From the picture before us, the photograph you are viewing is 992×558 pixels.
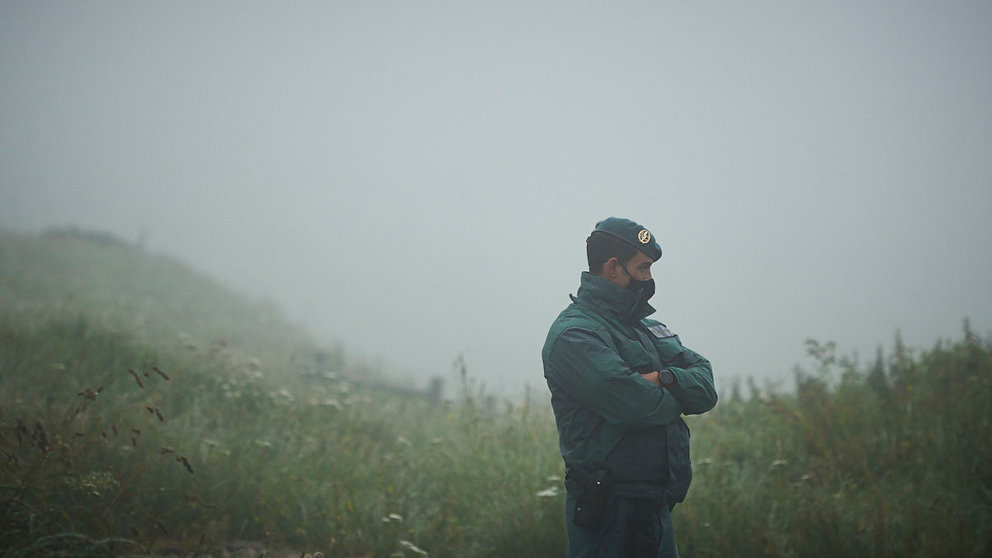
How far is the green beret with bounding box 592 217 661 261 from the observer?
291 centimetres

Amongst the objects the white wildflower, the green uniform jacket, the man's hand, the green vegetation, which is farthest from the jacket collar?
the green vegetation

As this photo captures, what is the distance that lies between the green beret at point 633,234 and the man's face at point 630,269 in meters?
0.04

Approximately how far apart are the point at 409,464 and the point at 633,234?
161 inches

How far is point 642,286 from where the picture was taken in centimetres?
294

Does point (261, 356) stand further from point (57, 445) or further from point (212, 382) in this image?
point (57, 445)

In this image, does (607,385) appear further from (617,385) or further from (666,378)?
(666,378)

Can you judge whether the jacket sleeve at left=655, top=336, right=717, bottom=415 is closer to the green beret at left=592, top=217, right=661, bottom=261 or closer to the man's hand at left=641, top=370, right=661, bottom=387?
the man's hand at left=641, top=370, right=661, bottom=387

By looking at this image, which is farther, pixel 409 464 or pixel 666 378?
pixel 409 464

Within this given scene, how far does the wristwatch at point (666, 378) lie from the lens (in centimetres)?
267

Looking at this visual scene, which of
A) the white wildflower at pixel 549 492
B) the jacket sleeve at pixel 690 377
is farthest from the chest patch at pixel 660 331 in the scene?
the white wildflower at pixel 549 492

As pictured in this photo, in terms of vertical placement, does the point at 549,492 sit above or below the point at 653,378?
below

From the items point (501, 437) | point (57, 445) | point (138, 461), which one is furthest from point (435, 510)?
point (57, 445)

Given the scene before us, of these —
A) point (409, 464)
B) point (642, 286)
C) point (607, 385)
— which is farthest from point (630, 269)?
point (409, 464)

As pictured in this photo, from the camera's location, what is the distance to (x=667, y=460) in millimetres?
2635
